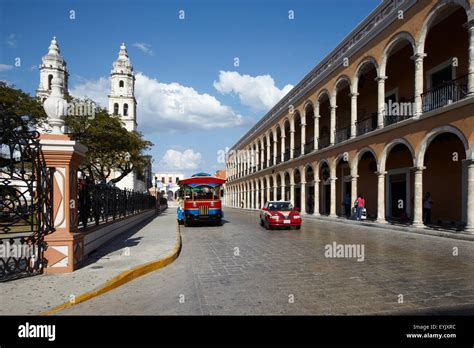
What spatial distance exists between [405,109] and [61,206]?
16687 millimetres

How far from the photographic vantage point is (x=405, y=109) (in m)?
16.0

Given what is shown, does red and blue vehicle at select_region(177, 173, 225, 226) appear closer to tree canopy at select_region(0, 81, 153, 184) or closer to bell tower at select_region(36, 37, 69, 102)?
tree canopy at select_region(0, 81, 153, 184)

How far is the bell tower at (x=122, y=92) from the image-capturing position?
65.9 meters

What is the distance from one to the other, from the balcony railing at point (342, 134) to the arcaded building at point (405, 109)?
0.34ft

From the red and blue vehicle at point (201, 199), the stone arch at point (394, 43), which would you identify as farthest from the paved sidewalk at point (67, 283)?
the stone arch at point (394, 43)

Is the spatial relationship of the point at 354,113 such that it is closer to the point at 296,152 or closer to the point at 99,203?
the point at 296,152

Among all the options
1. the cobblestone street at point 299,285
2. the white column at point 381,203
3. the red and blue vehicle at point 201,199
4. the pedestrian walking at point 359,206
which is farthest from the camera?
the pedestrian walking at point 359,206

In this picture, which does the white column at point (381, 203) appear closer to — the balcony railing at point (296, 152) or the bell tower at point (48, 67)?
the balcony railing at point (296, 152)

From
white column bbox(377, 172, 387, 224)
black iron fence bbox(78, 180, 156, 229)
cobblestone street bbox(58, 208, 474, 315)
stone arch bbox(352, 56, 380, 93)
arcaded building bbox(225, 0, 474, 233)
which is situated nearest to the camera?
cobblestone street bbox(58, 208, 474, 315)

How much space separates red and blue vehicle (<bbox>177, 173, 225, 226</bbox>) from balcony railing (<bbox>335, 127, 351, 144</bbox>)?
10012 mm

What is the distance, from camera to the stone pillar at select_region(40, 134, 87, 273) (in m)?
5.69

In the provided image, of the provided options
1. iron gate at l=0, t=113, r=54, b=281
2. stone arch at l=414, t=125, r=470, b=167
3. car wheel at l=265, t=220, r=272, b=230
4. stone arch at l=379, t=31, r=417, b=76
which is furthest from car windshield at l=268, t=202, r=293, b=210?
iron gate at l=0, t=113, r=54, b=281
